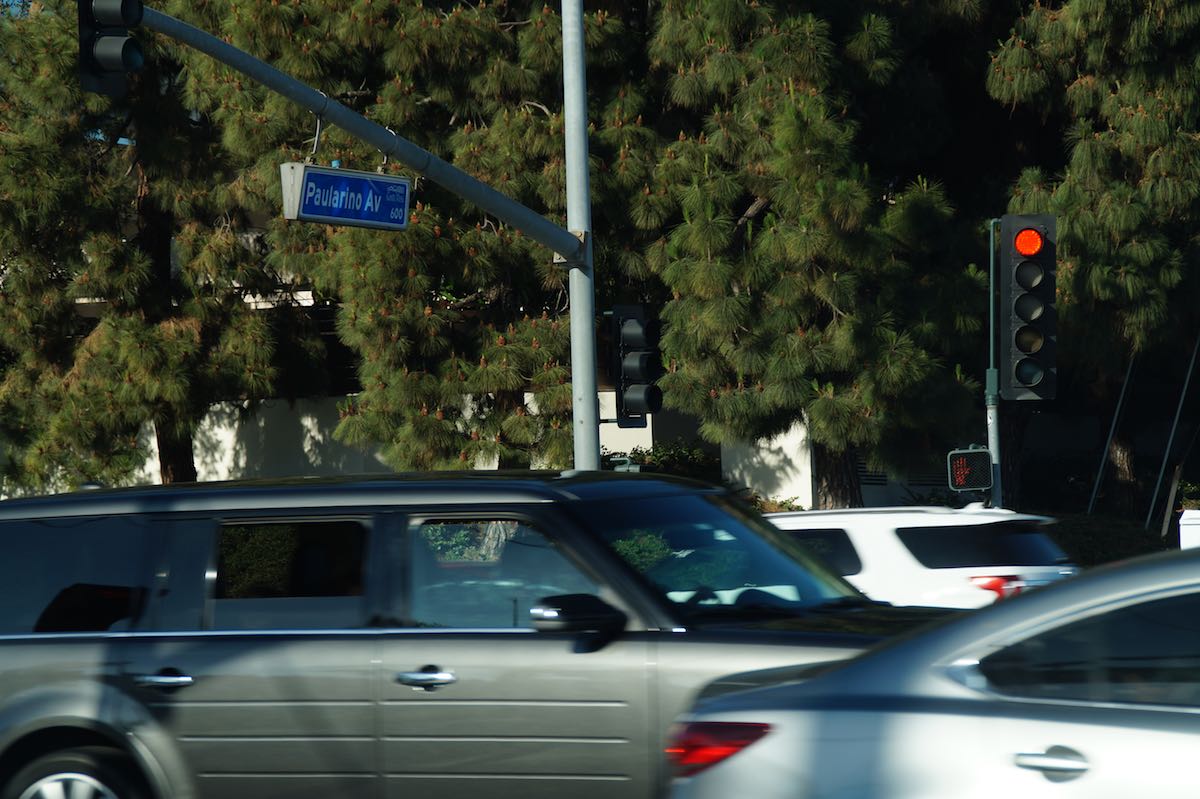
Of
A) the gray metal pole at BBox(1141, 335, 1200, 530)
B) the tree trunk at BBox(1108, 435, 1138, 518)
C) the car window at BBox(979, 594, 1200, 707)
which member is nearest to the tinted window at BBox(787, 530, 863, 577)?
the car window at BBox(979, 594, 1200, 707)

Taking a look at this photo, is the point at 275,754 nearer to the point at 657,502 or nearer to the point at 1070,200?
the point at 657,502

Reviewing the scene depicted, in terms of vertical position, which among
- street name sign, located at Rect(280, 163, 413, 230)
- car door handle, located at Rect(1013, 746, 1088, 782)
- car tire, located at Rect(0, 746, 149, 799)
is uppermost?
street name sign, located at Rect(280, 163, 413, 230)

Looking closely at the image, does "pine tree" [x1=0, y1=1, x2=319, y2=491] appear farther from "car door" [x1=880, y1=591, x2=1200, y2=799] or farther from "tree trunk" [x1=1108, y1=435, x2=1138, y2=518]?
"car door" [x1=880, y1=591, x2=1200, y2=799]

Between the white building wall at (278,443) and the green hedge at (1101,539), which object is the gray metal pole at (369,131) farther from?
the white building wall at (278,443)

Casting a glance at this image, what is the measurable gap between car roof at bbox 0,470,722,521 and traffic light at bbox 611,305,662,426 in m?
7.12

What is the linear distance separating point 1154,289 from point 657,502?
14.9 m

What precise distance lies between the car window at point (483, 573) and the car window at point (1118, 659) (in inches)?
85.5

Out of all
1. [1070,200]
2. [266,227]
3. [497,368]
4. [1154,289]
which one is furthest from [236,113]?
[1154,289]

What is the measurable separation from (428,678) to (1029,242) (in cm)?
943

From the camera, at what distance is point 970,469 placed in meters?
14.6

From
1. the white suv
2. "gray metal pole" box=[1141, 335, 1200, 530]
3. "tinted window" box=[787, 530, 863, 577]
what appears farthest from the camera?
"gray metal pole" box=[1141, 335, 1200, 530]

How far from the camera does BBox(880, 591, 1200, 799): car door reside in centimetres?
375

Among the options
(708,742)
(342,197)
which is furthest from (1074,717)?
(342,197)

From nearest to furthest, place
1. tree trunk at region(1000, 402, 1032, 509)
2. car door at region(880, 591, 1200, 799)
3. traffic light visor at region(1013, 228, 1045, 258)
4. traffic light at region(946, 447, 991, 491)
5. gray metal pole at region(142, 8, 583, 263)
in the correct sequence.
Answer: car door at region(880, 591, 1200, 799)
gray metal pole at region(142, 8, 583, 263)
traffic light visor at region(1013, 228, 1045, 258)
traffic light at region(946, 447, 991, 491)
tree trunk at region(1000, 402, 1032, 509)
